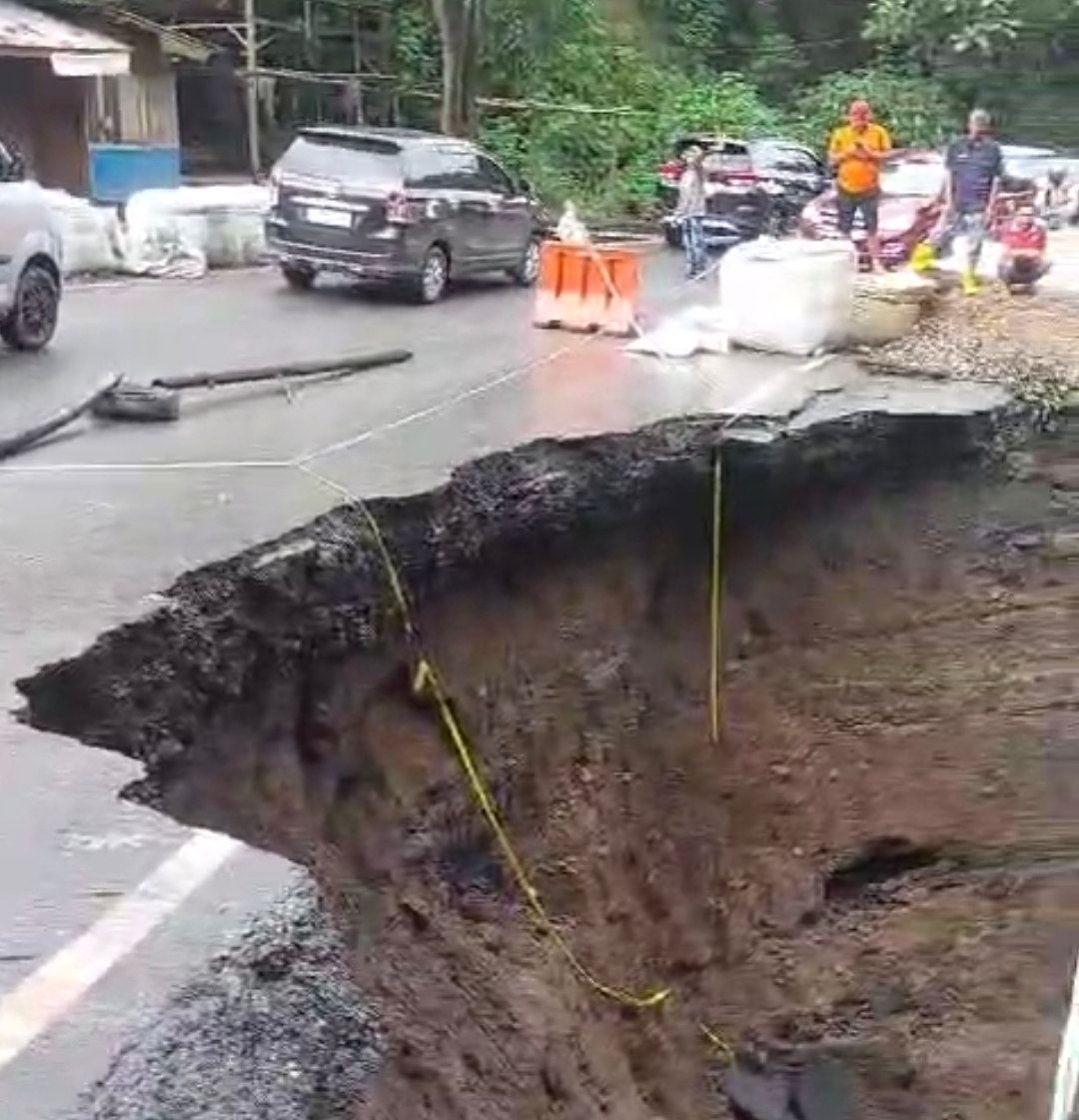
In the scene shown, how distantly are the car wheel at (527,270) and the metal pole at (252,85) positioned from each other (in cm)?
970

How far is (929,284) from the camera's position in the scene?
17.8m

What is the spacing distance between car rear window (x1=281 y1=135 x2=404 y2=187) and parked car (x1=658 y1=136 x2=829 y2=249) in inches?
285

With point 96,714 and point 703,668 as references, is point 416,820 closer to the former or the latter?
point 96,714

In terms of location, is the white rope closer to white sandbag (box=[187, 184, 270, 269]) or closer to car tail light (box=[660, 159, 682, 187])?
white sandbag (box=[187, 184, 270, 269])

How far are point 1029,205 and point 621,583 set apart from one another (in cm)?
1249

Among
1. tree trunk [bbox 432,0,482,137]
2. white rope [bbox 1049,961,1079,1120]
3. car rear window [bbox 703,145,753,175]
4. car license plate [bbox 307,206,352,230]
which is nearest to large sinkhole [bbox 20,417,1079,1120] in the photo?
white rope [bbox 1049,961,1079,1120]

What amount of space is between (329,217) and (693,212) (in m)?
4.95

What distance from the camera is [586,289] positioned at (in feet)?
57.5

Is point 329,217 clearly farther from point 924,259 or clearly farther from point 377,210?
point 924,259

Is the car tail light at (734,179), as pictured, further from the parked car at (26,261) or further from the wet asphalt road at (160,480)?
the parked car at (26,261)

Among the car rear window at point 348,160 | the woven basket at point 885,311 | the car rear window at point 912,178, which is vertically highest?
the car rear window at point 348,160

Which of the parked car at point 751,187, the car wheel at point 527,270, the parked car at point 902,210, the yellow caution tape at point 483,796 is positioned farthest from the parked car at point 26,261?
the parked car at point 751,187

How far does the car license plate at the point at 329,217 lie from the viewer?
19422 millimetres

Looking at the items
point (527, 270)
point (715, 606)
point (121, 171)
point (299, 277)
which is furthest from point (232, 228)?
point (715, 606)
